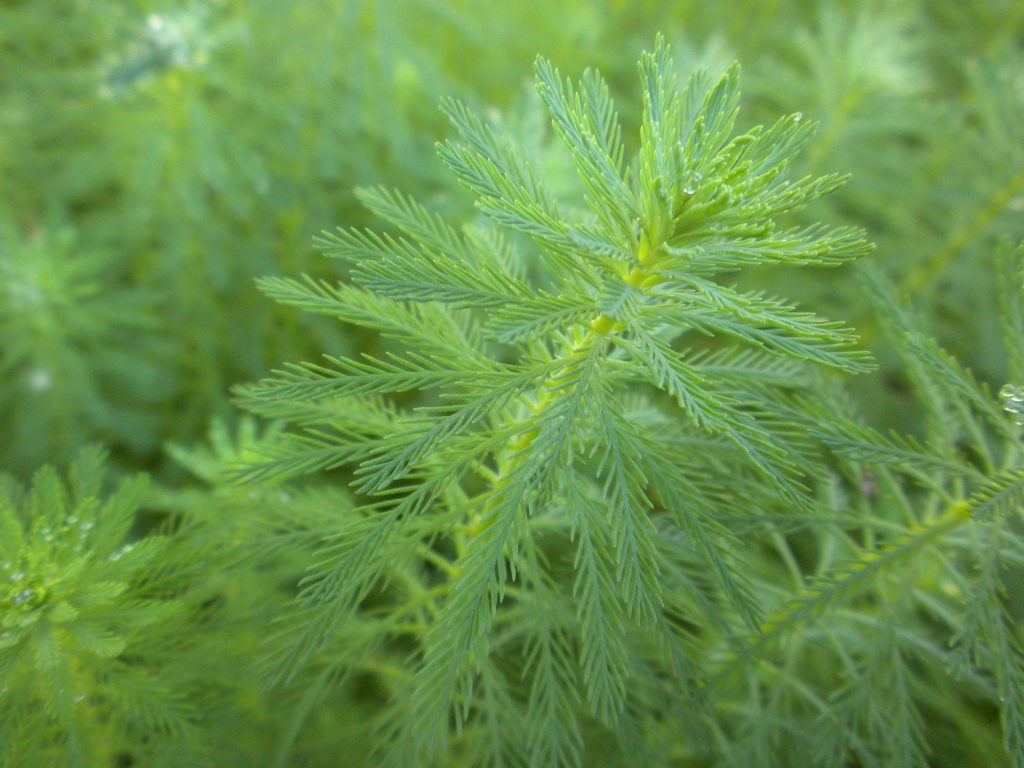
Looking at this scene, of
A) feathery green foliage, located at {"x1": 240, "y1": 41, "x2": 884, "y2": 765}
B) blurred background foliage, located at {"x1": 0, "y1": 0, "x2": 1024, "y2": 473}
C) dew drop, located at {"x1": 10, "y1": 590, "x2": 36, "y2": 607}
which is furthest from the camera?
blurred background foliage, located at {"x1": 0, "y1": 0, "x2": 1024, "y2": 473}

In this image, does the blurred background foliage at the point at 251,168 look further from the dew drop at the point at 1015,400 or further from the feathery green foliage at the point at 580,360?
the dew drop at the point at 1015,400

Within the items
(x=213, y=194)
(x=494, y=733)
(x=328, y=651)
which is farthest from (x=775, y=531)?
(x=213, y=194)

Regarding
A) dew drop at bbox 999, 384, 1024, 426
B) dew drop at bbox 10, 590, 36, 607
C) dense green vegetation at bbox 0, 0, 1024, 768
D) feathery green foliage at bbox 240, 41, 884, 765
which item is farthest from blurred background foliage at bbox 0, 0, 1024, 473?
dew drop at bbox 999, 384, 1024, 426

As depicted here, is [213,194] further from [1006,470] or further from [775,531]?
[1006,470]

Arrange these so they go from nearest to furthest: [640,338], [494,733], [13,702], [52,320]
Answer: [640,338], [13,702], [494,733], [52,320]

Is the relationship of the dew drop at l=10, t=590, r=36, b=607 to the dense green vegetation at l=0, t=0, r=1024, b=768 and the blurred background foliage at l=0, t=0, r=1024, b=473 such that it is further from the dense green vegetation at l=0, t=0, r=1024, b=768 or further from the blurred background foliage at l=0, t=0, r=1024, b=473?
the blurred background foliage at l=0, t=0, r=1024, b=473

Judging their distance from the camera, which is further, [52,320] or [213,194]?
[213,194]

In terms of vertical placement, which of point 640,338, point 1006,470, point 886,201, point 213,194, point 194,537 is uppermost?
point 886,201

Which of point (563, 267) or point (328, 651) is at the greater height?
point (563, 267)

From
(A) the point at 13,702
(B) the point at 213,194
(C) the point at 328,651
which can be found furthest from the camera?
(B) the point at 213,194
